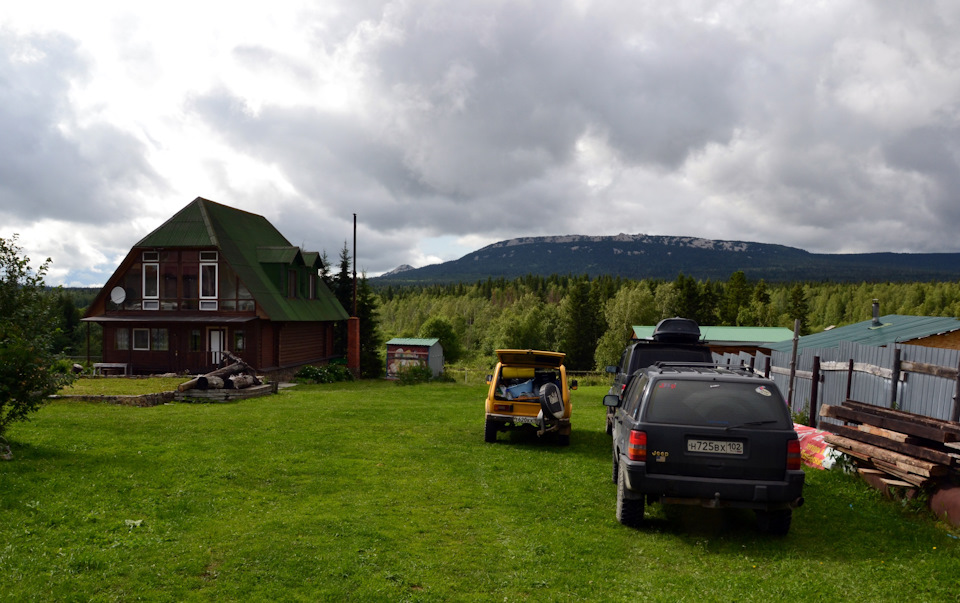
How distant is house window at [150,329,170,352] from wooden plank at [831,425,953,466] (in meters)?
31.7

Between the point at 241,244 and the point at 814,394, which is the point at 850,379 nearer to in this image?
the point at 814,394

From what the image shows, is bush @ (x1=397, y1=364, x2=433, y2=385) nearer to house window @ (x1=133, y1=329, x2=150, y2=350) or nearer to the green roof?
the green roof

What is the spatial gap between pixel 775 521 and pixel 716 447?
4.73 ft

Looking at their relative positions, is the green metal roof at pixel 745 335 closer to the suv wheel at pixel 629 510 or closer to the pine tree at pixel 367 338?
the pine tree at pixel 367 338

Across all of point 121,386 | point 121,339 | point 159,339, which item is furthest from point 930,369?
point 121,339

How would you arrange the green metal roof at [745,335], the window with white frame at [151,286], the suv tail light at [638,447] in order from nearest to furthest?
the suv tail light at [638,447] → the window with white frame at [151,286] → the green metal roof at [745,335]

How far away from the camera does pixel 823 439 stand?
11812mm

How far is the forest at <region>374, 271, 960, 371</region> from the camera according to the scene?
266ft

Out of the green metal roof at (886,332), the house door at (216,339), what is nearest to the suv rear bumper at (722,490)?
the green metal roof at (886,332)

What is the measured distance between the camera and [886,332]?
21.8m

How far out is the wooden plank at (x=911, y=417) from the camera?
26.9ft

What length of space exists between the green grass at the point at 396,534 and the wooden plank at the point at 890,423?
3.58ft

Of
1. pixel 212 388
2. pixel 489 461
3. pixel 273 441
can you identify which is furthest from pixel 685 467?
pixel 212 388

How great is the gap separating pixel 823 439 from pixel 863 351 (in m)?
2.93
